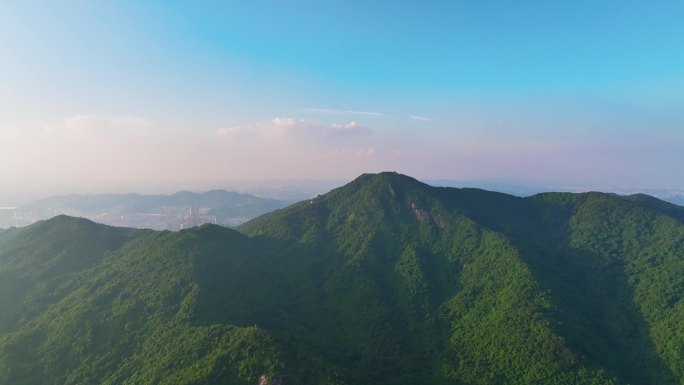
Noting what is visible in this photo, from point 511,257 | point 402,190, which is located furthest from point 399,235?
point 511,257

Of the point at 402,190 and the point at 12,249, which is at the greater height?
the point at 402,190

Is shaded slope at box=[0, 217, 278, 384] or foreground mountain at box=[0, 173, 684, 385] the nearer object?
shaded slope at box=[0, 217, 278, 384]

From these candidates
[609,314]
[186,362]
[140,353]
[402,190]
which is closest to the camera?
[186,362]

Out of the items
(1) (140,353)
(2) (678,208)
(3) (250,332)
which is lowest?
(1) (140,353)

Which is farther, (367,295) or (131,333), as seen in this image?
(367,295)

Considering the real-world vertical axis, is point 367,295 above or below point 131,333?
above

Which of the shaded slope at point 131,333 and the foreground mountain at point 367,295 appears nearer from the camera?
the shaded slope at point 131,333

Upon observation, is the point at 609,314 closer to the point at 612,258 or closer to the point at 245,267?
the point at 612,258

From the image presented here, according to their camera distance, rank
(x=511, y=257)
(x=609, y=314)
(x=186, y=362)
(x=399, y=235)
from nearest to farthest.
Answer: (x=186, y=362) → (x=609, y=314) → (x=511, y=257) → (x=399, y=235)
